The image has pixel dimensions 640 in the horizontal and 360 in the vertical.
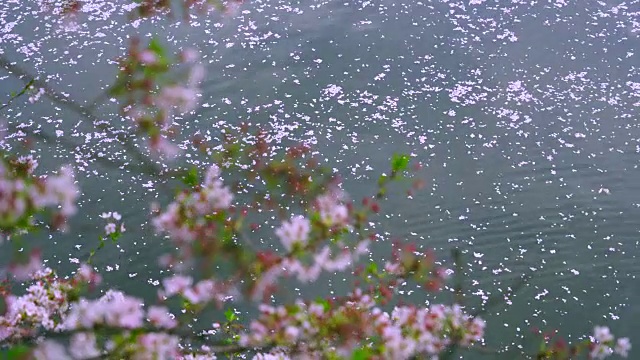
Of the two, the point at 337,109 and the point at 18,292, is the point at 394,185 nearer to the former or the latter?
the point at 337,109

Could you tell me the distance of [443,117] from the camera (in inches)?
233

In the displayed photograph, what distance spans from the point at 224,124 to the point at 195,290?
4187 millimetres

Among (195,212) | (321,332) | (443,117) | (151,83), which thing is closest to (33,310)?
(195,212)

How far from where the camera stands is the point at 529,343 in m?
4.12

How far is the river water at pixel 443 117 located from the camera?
15.4 feet

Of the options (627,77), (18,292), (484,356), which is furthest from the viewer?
(627,77)

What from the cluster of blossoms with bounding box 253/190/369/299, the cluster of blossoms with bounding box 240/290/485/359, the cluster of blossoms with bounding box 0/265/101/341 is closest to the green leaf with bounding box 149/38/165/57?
the cluster of blossoms with bounding box 253/190/369/299

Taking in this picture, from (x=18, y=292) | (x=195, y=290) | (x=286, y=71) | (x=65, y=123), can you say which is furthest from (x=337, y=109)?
(x=195, y=290)

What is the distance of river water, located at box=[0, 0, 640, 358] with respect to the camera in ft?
15.4

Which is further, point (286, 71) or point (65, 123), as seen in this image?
point (286, 71)

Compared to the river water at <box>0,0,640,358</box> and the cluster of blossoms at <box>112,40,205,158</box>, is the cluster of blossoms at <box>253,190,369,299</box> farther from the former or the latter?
the river water at <box>0,0,640,358</box>

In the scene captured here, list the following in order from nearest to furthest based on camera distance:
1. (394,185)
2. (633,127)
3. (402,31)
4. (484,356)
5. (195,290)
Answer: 1. (195,290)
2. (484,356)
3. (394,185)
4. (633,127)
5. (402,31)

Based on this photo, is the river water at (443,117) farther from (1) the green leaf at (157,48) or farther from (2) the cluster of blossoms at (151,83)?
(1) the green leaf at (157,48)

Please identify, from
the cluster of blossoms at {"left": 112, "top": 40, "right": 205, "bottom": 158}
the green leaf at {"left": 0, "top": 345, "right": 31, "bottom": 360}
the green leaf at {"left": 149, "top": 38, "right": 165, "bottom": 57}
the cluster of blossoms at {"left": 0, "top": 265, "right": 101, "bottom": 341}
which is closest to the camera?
the green leaf at {"left": 0, "top": 345, "right": 31, "bottom": 360}
